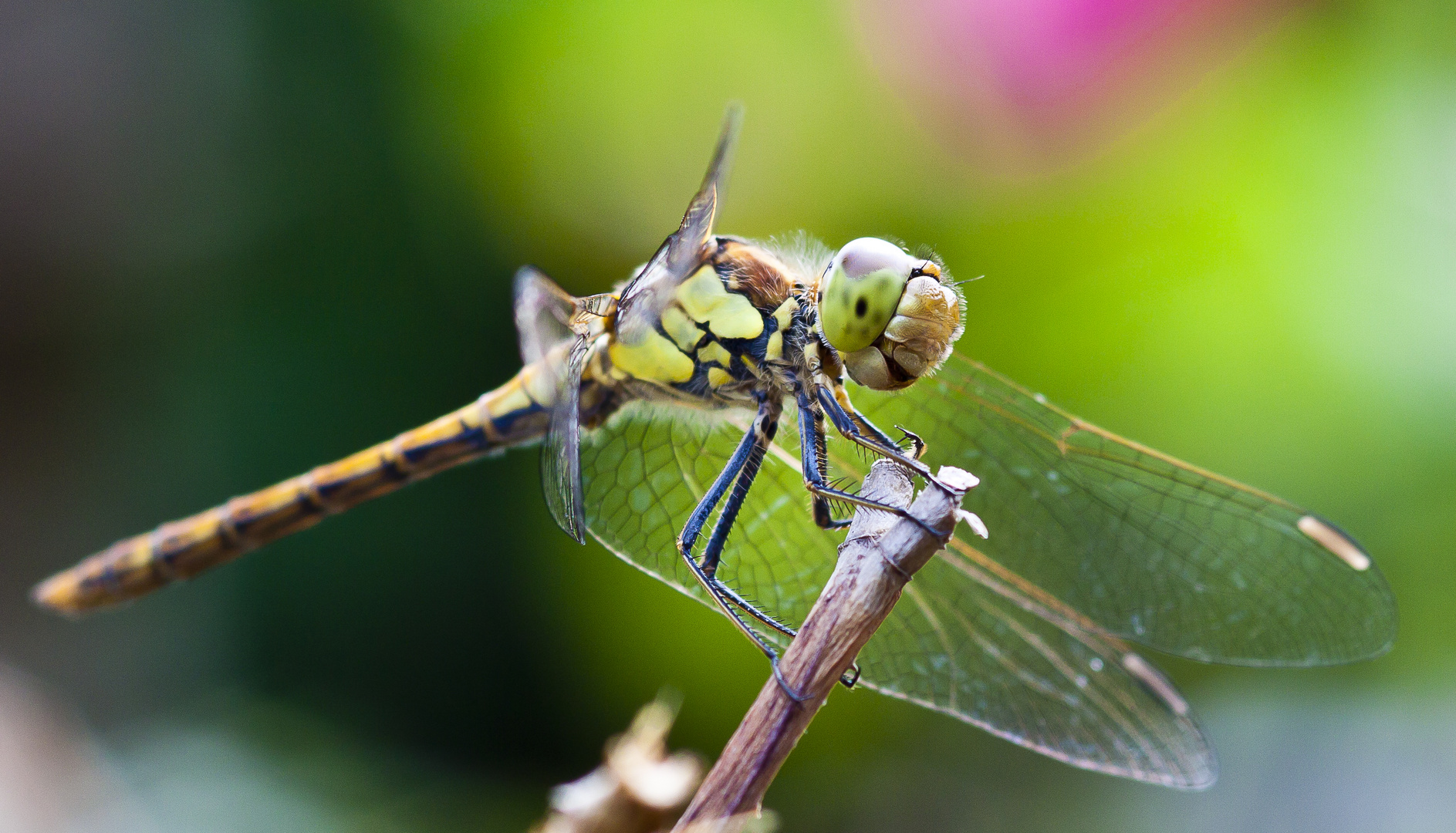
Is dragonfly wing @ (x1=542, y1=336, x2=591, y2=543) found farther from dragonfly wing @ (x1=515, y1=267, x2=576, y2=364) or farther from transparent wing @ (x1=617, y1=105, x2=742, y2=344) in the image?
dragonfly wing @ (x1=515, y1=267, x2=576, y2=364)

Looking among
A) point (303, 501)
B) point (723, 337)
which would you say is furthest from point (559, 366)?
point (303, 501)

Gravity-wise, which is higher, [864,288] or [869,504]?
[864,288]

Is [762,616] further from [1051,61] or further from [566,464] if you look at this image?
[1051,61]

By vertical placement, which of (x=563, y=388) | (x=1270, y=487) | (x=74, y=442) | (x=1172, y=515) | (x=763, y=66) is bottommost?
(x=74, y=442)

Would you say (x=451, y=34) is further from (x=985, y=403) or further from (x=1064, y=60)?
(x=985, y=403)

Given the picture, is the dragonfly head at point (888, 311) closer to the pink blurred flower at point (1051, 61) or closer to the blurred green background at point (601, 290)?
the blurred green background at point (601, 290)

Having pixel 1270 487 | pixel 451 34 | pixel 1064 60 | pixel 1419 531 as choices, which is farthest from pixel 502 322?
pixel 1419 531
